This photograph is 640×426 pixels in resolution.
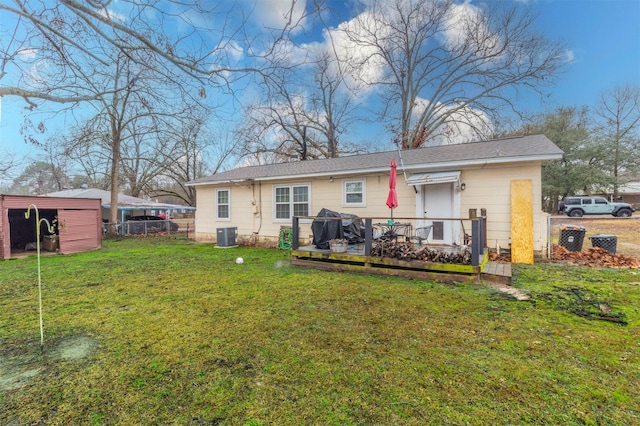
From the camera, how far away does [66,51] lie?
150 inches

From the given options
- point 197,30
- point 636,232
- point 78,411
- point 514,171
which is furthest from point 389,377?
point 636,232

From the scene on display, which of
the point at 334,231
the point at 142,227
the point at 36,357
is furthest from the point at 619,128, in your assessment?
the point at 142,227

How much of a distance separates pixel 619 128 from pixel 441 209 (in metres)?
29.2

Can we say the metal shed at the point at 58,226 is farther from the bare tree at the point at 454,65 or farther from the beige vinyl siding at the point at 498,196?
the bare tree at the point at 454,65

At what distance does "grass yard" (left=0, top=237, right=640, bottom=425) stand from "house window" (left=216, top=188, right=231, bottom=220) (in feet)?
22.4

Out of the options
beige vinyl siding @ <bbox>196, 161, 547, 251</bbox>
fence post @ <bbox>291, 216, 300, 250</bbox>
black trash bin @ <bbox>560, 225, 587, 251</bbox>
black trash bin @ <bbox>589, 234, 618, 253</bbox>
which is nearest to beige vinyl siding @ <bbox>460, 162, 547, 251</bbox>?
beige vinyl siding @ <bbox>196, 161, 547, 251</bbox>

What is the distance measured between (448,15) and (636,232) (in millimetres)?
15084

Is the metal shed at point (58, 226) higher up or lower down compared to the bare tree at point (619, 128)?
lower down

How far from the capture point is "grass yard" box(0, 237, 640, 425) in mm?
1992

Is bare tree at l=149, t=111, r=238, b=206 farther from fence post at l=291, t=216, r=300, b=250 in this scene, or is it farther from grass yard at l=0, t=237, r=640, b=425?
grass yard at l=0, t=237, r=640, b=425

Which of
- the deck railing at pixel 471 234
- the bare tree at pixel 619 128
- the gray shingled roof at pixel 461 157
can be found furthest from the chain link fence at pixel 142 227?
the bare tree at pixel 619 128

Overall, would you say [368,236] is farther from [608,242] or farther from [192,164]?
[192,164]

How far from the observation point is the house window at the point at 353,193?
29.6ft

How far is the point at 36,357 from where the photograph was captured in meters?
2.79
